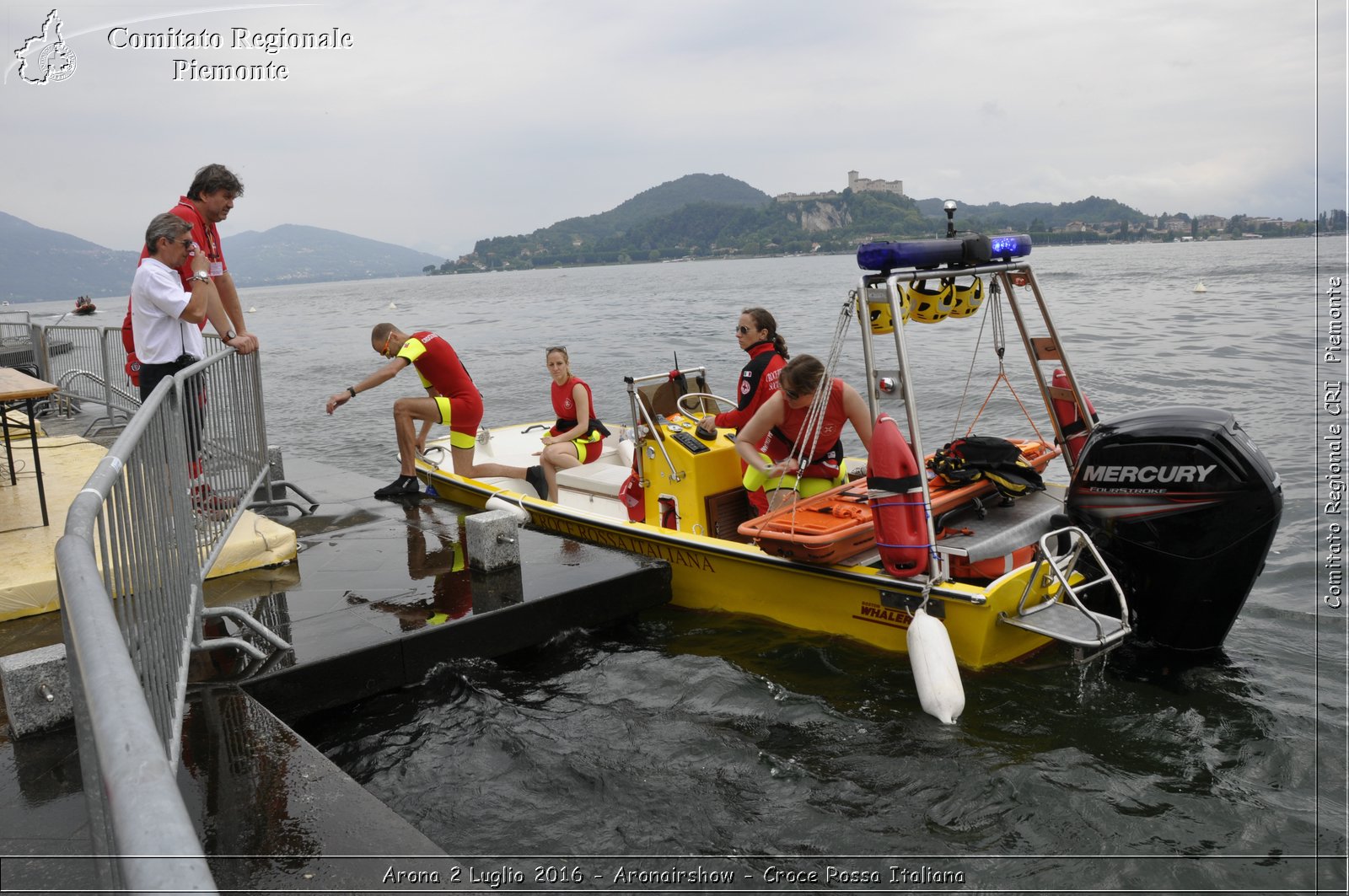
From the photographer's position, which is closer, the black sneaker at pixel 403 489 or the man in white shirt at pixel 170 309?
the man in white shirt at pixel 170 309

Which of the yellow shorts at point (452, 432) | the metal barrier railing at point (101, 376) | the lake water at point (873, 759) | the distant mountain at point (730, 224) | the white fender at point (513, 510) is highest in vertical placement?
the distant mountain at point (730, 224)

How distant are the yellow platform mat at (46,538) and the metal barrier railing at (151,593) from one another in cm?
27

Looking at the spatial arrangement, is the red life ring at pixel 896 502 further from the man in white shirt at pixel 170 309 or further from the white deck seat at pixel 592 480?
the white deck seat at pixel 592 480

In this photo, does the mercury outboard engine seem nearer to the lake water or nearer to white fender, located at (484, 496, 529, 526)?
the lake water

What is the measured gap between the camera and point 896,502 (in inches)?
216

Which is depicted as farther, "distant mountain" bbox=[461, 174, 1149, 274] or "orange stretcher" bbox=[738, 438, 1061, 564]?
"distant mountain" bbox=[461, 174, 1149, 274]

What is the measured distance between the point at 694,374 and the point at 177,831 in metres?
8.00

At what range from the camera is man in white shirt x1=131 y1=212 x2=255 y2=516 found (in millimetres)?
5418

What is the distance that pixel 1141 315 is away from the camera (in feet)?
104

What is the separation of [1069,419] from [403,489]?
5766mm

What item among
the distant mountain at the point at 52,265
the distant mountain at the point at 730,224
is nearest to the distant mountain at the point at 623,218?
the distant mountain at the point at 730,224

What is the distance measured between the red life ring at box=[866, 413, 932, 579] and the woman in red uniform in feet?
13.0

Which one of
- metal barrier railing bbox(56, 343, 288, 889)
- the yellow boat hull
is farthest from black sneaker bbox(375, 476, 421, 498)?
metal barrier railing bbox(56, 343, 288, 889)

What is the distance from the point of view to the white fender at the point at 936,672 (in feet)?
16.8
